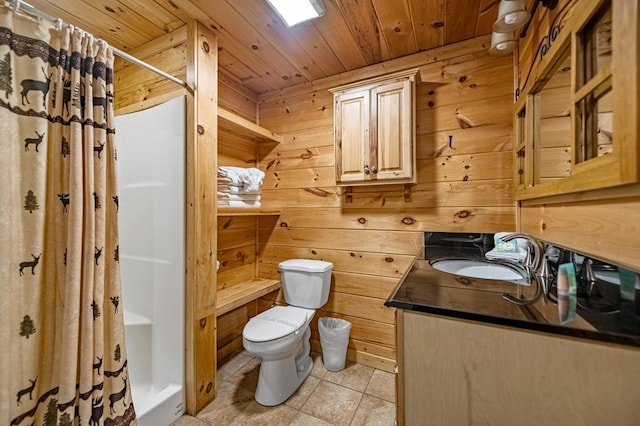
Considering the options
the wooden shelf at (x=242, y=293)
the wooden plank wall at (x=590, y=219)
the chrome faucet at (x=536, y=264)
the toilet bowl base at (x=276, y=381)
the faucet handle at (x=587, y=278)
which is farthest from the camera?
the wooden shelf at (x=242, y=293)


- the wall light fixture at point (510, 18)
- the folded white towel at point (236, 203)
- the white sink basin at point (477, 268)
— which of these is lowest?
the white sink basin at point (477, 268)

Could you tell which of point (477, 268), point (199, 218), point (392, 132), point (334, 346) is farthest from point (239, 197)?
point (477, 268)

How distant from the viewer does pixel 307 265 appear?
1942 mm

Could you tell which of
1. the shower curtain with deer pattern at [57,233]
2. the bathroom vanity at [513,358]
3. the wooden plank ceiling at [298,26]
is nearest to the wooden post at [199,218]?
the wooden plank ceiling at [298,26]

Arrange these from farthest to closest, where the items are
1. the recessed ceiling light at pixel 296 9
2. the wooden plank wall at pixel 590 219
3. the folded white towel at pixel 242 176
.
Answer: the folded white towel at pixel 242 176 < the recessed ceiling light at pixel 296 9 < the wooden plank wall at pixel 590 219

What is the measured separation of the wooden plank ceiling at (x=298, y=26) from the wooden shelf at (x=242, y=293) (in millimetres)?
1728

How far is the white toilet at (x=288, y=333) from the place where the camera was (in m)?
1.50

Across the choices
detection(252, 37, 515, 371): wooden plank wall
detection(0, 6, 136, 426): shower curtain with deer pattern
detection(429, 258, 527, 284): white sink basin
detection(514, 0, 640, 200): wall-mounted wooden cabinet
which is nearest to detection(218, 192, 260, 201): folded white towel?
detection(252, 37, 515, 371): wooden plank wall

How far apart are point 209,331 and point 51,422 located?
0.69 meters

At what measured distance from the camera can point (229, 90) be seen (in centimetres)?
214

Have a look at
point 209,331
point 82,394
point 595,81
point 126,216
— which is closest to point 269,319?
point 209,331

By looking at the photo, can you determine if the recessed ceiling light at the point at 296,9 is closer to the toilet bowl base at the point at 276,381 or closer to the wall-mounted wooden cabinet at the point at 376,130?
the wall-mounted wooden cabinet at the point at 376,130

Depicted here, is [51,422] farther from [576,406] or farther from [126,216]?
[576,406]

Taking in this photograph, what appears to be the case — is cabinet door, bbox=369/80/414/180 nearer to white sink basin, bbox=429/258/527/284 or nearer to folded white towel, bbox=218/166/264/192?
white sink basin, bbox=429/258/527/284
